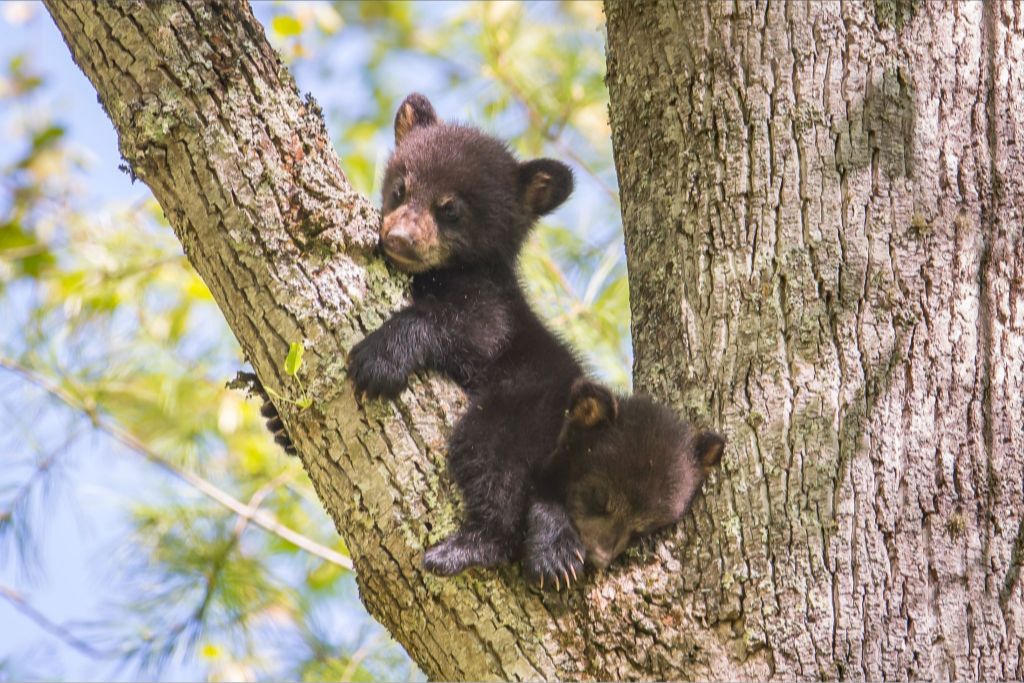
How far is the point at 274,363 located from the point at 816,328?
157 cm

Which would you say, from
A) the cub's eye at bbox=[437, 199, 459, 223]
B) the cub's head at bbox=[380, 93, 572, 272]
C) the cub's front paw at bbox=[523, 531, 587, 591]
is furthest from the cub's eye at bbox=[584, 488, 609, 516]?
the cub's eye at bbox=[437, 199, 459, 223]

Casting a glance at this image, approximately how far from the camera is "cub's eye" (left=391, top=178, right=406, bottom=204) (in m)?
4.61

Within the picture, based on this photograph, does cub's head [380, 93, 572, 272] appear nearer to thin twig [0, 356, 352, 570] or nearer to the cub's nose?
the cub's nose

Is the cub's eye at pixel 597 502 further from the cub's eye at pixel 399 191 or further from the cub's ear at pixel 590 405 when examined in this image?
the cub's eye at pixel 399 191

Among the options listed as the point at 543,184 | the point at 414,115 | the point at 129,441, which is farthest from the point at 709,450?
the point at 129,441

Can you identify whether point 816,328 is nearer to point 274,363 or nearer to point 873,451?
point 873,451

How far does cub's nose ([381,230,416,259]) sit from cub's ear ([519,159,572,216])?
4.26 feet

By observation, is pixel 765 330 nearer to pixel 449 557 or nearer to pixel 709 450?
pixel 709 450

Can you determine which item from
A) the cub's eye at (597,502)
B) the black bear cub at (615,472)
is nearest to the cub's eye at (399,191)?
the black bear cub at (615,472)

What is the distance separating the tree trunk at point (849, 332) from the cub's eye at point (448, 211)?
1428 mm

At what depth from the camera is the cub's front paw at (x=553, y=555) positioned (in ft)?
9.73

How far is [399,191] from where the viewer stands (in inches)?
182

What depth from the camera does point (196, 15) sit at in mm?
3051

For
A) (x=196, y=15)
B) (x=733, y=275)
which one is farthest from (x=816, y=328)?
(x=196, y=15)
